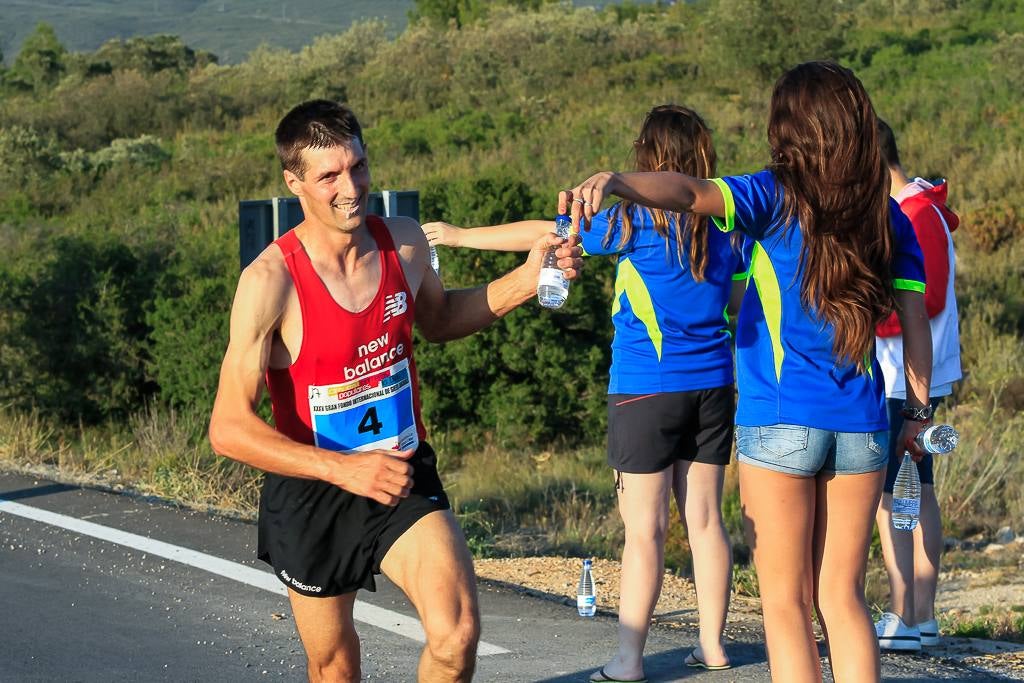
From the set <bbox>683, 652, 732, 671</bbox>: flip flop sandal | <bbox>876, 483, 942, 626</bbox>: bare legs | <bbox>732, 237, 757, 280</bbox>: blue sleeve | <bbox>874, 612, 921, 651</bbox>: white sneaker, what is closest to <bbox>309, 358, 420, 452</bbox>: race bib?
<bbox>732, 237, 757, 280</bbox>: blue sleeve

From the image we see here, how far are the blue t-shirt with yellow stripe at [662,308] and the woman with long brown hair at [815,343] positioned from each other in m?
0.83

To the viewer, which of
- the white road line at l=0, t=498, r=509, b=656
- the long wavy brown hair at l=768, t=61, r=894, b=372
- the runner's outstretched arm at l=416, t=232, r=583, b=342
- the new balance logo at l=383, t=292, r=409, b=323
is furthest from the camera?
the white road line at l=0, t=498, r=509, b=656

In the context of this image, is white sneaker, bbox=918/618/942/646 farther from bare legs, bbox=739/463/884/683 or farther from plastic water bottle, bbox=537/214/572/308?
plastic water bottle, bbox=537/214/572/308

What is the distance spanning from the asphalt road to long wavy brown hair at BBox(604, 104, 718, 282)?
5.34 ft

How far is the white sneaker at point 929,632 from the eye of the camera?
236 inches

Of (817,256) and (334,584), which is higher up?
(817,256)

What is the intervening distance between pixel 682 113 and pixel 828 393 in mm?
1529

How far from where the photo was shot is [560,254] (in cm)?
441

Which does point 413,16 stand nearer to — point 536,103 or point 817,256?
point 536,103

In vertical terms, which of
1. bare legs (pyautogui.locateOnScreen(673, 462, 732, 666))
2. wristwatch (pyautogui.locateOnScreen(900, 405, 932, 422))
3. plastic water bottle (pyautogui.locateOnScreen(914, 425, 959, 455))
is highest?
wristwatch (pyautogui.locateOnScreen(900, 405, 932, 422))

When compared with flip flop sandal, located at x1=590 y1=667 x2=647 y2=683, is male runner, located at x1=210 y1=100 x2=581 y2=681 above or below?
above

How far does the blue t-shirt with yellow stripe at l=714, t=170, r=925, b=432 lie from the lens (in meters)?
4.16

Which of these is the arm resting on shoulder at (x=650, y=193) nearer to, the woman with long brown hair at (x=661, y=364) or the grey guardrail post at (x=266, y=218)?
the woman with long brown hair at (x=661, y=364)

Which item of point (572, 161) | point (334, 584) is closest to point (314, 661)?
point (334, 584)
